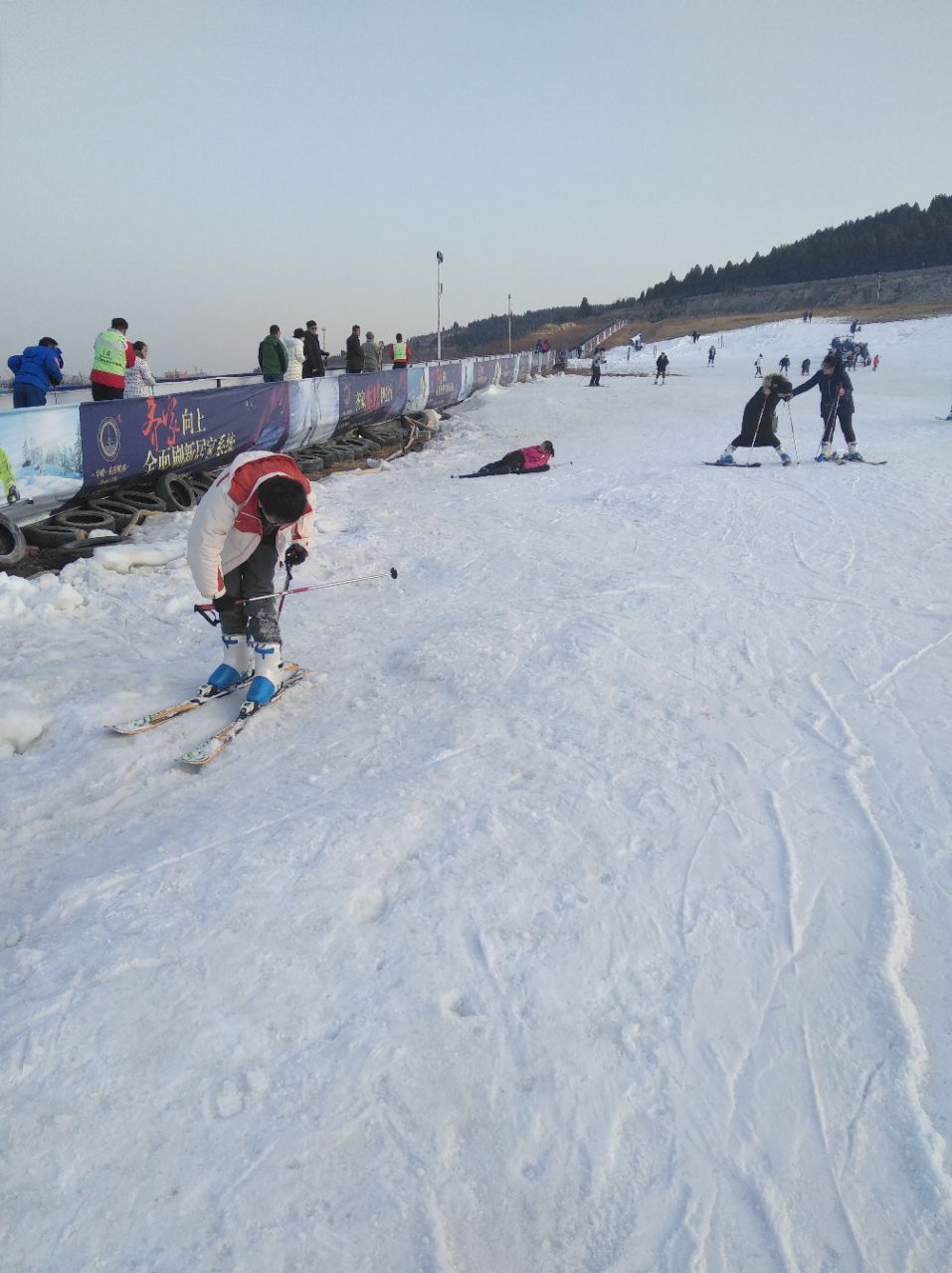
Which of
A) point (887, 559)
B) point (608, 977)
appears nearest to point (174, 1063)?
point (608, 977)

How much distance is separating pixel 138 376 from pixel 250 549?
313 inches

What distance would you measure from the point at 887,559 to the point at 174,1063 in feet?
22.6

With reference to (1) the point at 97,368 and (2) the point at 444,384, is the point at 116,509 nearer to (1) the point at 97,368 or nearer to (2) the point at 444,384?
(1) the point at 97,368

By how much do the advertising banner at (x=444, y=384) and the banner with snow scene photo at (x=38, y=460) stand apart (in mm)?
12731

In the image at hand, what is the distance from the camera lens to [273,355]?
1268 cm

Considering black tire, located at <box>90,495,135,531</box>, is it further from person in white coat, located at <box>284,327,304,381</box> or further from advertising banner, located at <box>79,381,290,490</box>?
person in white coat, located at <box>284,327,304,381</box>

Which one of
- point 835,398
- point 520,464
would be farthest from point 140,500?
point 835,398

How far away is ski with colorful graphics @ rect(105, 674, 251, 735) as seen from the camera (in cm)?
410

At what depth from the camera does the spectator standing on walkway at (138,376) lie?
1041 centimetres

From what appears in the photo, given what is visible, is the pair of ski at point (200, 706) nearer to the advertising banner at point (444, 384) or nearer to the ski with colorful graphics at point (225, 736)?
the ski with colorful graphics at point (225, 736)

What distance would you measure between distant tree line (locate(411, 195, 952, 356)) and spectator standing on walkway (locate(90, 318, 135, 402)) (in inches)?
2756

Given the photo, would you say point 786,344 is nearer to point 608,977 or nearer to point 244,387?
point 244,387

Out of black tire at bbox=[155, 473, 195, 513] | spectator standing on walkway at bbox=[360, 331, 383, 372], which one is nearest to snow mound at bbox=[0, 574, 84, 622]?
black tire at bbox=[155, 473, 195, 513]

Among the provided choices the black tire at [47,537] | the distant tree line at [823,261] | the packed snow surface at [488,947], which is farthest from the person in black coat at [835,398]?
the distant tree line at [823,261]
